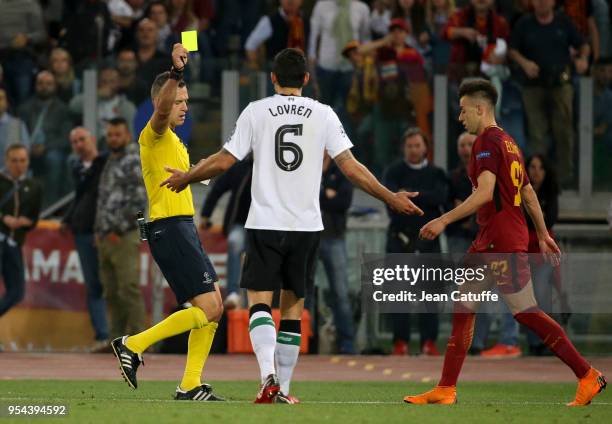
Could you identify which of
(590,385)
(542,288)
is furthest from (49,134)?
(590,385)

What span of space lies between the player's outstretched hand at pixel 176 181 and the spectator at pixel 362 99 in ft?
28.1

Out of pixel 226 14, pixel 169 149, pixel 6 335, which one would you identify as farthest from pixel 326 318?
pixel 169 149

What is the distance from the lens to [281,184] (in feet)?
36.3

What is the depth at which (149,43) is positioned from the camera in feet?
67.8

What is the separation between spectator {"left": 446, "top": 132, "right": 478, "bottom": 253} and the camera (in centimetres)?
1852

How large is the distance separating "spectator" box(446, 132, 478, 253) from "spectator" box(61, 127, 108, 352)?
12.8 ft

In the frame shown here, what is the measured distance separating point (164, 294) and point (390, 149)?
3165mm

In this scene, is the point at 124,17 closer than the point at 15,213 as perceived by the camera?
No

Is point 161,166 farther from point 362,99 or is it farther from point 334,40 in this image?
point 334,40

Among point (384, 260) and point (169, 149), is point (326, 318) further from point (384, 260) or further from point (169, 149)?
point (169, 149)

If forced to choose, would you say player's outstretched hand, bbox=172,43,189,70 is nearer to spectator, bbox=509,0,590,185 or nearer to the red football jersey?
the red football jersey

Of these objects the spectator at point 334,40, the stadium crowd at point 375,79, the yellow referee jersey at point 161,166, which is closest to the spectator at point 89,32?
the stadium crowd at point 375,79

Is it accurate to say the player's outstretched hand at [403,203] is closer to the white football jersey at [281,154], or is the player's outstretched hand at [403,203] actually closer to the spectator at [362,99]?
A: the white football jersey at [281,154]

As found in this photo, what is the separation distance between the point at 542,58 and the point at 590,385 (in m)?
9.08
